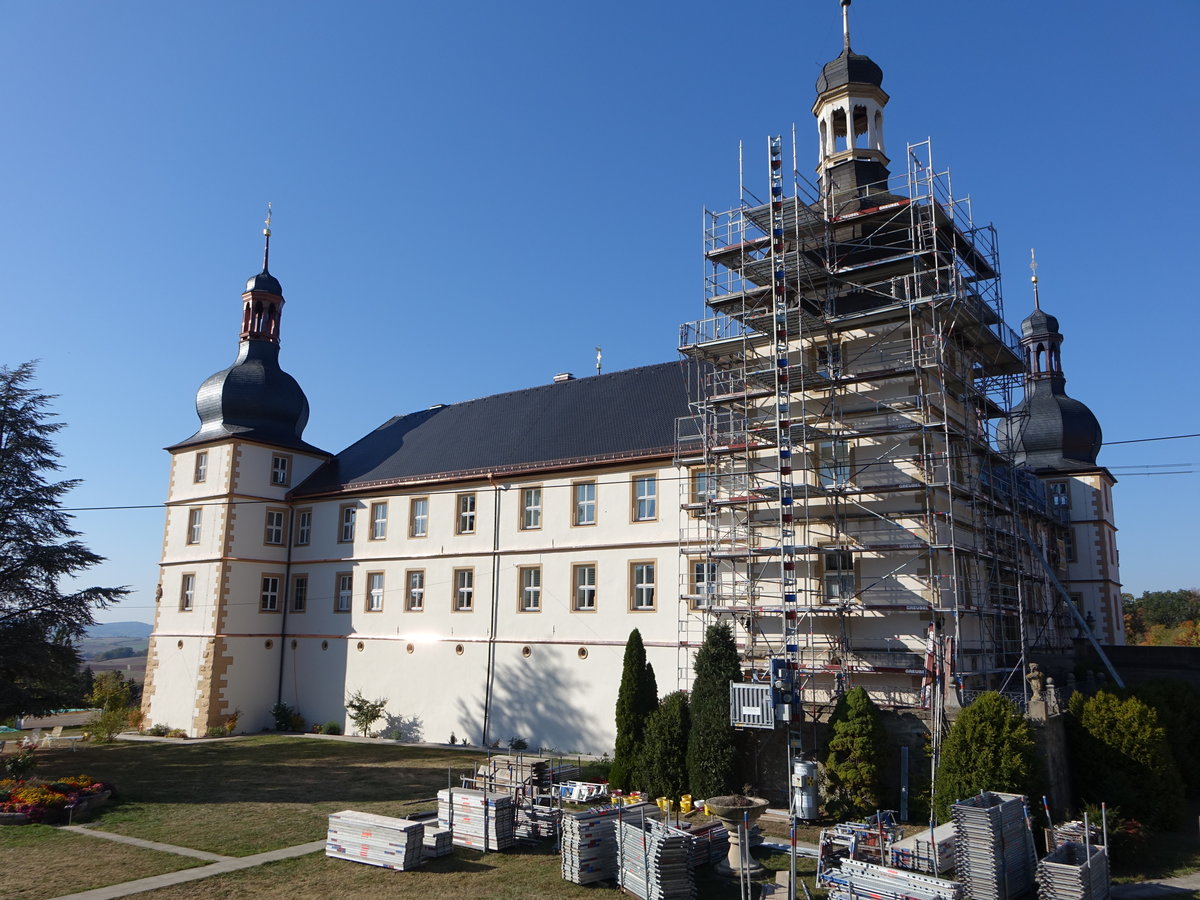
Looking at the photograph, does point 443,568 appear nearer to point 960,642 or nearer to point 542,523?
point 542,523

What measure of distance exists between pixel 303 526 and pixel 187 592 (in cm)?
477

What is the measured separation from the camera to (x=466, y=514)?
3012 cm

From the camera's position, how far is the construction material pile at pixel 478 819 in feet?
49.9

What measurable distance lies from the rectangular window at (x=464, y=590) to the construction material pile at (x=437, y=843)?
14.4 m

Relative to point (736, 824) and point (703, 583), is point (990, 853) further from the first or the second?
point (703, 583)

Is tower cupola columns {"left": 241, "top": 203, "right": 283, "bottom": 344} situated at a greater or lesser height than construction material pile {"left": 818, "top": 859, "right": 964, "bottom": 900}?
greater

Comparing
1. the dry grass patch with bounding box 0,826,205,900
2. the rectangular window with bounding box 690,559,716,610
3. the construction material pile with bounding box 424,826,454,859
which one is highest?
the rectangular window with bounding box 690,559,716,610

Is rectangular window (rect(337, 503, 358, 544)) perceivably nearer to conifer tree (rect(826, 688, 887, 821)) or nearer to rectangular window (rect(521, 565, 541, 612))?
rectangular window (rect(521, 565, 541, 612))

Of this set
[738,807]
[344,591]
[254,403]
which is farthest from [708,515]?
[254,403]

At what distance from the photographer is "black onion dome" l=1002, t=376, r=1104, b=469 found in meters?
35.4

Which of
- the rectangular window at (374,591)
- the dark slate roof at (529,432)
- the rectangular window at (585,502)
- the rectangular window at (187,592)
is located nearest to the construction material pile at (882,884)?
the dark slate roof at (529,432)

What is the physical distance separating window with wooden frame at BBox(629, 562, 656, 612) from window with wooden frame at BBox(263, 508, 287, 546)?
15872 millimetres

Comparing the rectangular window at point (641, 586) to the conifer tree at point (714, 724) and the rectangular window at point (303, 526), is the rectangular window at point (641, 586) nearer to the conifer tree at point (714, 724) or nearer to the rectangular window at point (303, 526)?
the conifer tree at point (714, 724)

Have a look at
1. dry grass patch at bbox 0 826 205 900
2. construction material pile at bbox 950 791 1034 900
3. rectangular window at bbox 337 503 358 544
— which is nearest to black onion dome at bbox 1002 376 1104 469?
construction material pile at bbox 950 791 1034 900
